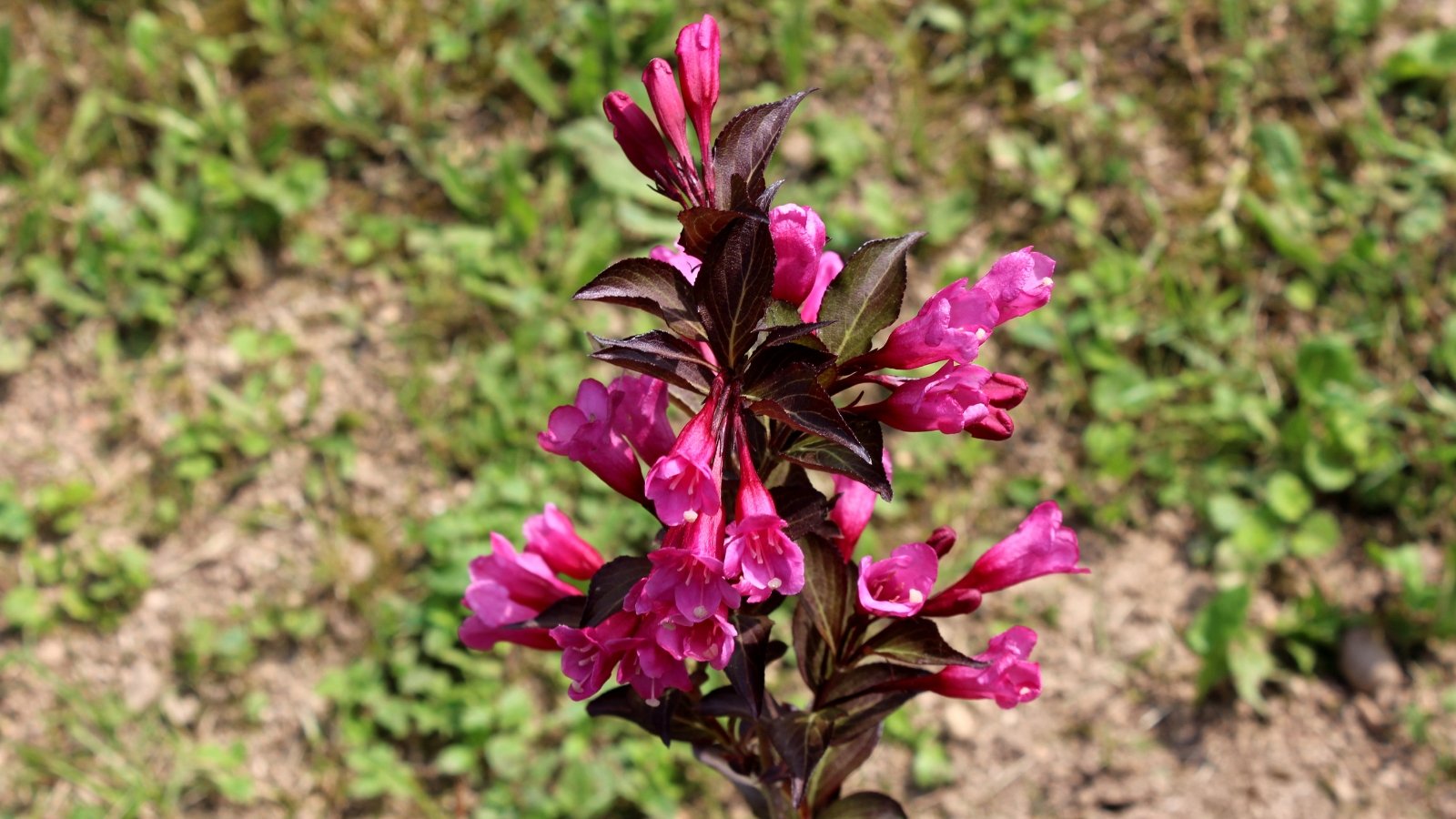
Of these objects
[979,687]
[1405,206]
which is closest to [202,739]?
[979,687]

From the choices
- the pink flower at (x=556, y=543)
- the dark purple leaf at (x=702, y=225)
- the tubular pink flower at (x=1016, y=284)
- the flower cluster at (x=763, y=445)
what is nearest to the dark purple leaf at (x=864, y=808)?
the flower cluster at (x=763, y=445)

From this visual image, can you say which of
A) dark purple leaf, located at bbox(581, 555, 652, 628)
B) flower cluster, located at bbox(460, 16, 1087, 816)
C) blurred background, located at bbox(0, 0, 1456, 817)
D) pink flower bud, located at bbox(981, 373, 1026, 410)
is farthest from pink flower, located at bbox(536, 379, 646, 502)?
blurred background, located at bbox(0, 0, 1456, 817)

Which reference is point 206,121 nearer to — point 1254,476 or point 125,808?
point 125,808

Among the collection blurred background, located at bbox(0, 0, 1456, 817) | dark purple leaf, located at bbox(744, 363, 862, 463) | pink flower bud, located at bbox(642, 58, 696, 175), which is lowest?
blurred background, located at bbox(0, 0, 1456, 817)

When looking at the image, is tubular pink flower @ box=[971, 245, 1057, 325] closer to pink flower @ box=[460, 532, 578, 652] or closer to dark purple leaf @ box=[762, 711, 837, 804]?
dark purple leaf @ box=[762, 711, 837, 804]

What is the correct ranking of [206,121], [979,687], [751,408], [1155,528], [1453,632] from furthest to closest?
[206,121] < [1155,528] < [1453,632] < [979,687] < [751,408]

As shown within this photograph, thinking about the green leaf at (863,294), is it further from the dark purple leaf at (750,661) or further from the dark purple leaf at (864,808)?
the dark purple leaf at (864,808)
